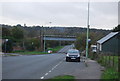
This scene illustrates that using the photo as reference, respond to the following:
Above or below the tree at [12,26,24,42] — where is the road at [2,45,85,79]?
below

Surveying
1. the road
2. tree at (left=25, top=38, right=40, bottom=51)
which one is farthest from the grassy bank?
tree at (left=25, top=38, right=40, bottom=51)

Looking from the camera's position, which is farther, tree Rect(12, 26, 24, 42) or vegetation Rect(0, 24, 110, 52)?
tree Rect(12, 26, 24, 42)

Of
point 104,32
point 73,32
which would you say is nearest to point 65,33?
point 73,32

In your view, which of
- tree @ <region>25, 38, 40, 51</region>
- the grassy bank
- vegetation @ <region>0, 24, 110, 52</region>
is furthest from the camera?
tree @ <region>25, 38, 40, 51</region>

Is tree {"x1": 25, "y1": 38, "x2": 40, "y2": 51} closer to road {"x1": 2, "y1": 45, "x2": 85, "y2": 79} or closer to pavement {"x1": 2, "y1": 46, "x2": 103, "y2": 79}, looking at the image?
road {"x1": 2, "y1": 45, "x2": 85, "y2": 79}

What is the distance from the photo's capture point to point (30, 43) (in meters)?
92.6

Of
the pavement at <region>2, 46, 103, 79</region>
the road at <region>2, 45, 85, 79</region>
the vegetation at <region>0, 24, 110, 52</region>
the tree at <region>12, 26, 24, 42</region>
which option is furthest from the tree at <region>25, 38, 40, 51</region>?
the pavement at <region>2, 46, 103, 79</region>

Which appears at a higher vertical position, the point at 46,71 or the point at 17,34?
the point at 17,34

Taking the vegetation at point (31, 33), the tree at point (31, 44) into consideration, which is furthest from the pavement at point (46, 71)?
the tree at point (31, 44)

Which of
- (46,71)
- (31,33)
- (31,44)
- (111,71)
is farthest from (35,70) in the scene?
(31,33)

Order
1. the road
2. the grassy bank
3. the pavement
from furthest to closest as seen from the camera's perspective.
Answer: the road
the pavement
the grassy bank

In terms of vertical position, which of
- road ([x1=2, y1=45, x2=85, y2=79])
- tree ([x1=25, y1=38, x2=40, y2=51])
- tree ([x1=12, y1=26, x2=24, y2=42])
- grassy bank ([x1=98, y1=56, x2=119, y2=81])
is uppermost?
tree ([x1=12, y1=26, x2=24, y2=42])

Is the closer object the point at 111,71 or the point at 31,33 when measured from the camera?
the point at 111,71

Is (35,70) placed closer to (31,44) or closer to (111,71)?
(111,71)
